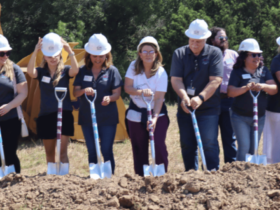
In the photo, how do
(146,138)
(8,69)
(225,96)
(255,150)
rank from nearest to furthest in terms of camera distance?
(255,150), (8,69), (146,138), (225,96)

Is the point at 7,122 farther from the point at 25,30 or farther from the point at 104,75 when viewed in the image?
the point at 25,30

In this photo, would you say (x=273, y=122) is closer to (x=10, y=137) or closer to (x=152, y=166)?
(x=152, y=166)

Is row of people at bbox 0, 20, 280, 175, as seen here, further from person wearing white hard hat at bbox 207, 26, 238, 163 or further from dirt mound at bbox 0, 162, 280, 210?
dirt mound at bbox 0, 162, 280, 210

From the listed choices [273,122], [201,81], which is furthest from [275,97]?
[201,81]

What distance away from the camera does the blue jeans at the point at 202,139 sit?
4.91 m

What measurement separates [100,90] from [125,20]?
16515mm

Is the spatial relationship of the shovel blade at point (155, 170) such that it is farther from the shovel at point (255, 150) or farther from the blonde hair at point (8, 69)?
the blonde hair at point (8, 69)

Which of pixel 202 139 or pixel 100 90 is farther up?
pixel 100 90

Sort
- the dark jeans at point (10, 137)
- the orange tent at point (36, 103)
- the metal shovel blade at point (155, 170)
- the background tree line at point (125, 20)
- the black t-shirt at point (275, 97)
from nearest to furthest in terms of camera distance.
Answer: the metal shovel blade at point (155, 170) < the dark jeans at point (10, 137) < the black t-shirt at point (275, 97) < the orange tent at point (36, 103) < the background tree line at point (125, 20)

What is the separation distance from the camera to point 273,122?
17.9ft

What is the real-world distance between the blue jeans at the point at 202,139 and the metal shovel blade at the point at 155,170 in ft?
1.75

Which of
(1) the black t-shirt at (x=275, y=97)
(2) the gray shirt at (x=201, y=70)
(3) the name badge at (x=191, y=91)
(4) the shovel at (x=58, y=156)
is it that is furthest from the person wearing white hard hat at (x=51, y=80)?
(1) the black t-shirt at (x=275, y=97)

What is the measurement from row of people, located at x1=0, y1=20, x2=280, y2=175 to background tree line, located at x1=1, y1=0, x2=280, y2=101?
1155 centimetres

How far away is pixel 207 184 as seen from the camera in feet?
13.5
